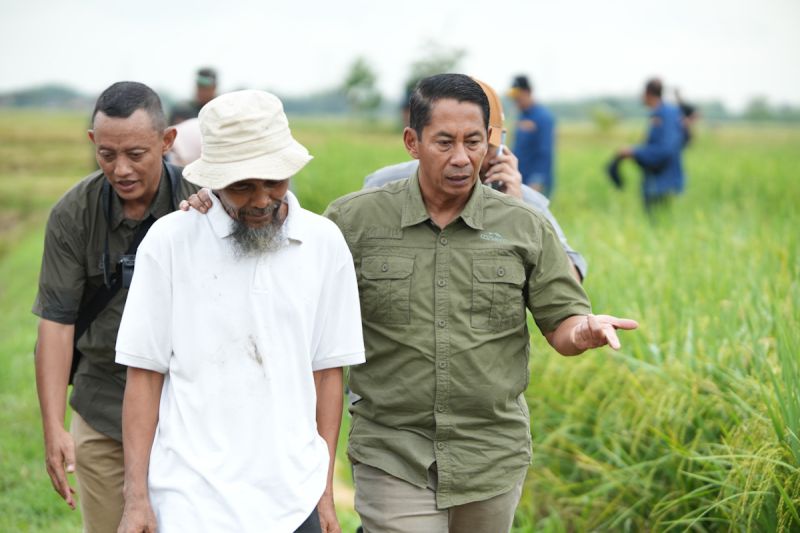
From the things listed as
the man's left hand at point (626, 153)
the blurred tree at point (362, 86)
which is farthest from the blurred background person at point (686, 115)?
the blurred tree at point (362, 86)

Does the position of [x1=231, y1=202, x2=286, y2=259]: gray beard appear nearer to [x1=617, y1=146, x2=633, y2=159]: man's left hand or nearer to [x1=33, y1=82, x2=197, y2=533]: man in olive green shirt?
[x1=33, y1=82, x2=197, y2=533]: man in olive green shirt

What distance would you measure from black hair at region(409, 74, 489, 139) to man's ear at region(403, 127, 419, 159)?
1.4 inches

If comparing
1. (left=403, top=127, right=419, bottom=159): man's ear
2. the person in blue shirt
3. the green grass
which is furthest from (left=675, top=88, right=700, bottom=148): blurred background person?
(left=403, top=127, right=419, bottom=159): man's ear

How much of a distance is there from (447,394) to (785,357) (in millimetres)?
1467

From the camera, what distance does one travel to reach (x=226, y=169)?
8.18 ft

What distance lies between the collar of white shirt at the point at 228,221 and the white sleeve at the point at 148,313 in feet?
0.48

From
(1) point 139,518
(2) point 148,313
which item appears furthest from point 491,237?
(1) point 139,518

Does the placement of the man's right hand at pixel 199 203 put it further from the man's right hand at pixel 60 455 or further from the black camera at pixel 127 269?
the man's right hand at pixel 60 455

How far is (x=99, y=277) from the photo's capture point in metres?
3.20

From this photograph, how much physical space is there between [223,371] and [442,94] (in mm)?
1120

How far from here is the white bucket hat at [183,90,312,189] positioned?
2.49 m

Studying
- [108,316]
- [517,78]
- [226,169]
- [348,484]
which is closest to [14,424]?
[348,484]

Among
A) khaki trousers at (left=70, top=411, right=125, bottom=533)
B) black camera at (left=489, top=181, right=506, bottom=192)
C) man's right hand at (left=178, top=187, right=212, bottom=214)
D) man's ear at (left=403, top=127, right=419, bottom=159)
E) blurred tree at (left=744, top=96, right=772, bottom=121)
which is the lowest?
blurred tree at (left=744, top=96, right=772, bottom=121)

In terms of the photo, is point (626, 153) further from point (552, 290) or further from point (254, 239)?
point (254, 239)
